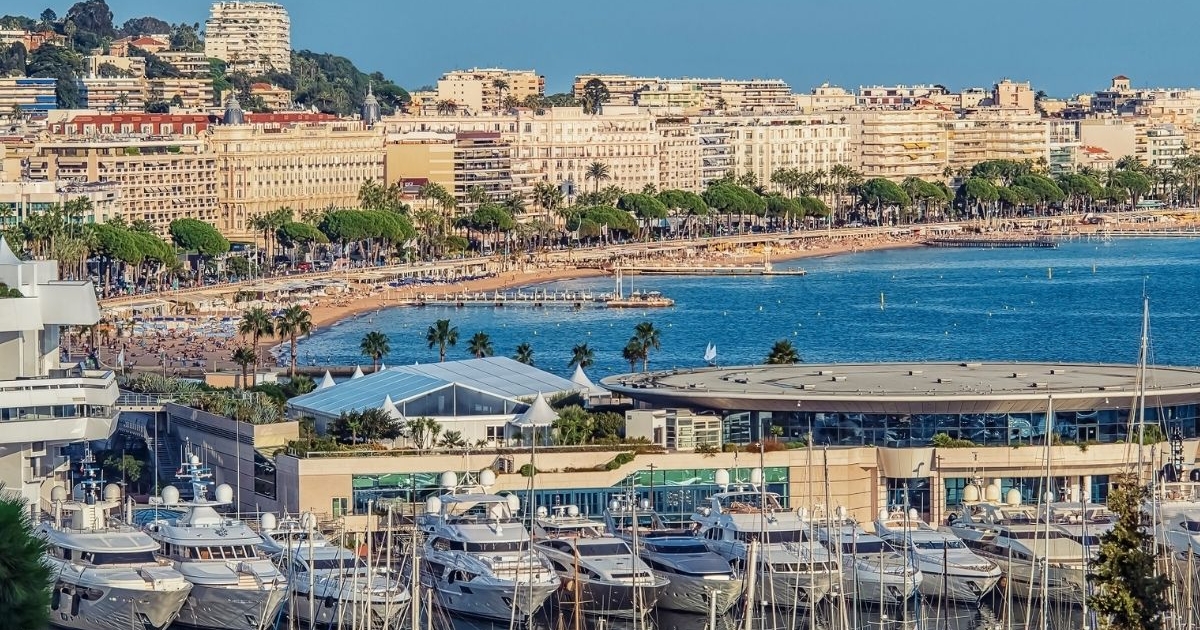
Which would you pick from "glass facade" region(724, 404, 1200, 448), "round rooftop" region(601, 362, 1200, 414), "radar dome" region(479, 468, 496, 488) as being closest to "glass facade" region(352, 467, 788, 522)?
"radar dome" region(479, 468, 496, 488)

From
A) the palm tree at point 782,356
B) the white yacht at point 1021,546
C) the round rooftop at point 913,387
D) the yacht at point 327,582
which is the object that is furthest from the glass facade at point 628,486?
the palm tree at point 782,356

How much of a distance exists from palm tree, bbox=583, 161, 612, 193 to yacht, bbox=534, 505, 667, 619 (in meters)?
128

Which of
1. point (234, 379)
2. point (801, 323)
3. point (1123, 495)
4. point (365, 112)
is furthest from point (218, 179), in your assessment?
point (1123, 495)

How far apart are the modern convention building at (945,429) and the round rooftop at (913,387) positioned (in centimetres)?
3

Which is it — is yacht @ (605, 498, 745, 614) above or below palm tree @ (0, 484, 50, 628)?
below

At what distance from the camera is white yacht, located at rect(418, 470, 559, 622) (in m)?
30.9

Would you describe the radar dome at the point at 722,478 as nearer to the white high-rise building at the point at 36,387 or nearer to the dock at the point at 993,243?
the white high-rise building at the point at 36,387

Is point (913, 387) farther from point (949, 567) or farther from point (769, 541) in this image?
point (769, 541)

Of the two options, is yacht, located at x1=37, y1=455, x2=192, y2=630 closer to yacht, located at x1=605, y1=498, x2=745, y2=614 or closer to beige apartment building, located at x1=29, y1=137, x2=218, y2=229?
yacht, located at x1=605, y1=498, x2=745, y2=614

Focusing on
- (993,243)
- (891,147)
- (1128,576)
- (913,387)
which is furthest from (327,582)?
(891,147)

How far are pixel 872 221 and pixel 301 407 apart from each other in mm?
128448

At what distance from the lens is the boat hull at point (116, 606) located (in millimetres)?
30531

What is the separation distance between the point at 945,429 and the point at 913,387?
64.3 inches

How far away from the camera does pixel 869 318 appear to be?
10250 cm
